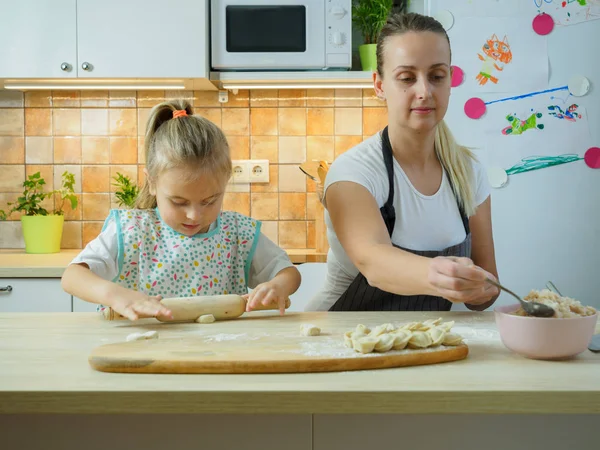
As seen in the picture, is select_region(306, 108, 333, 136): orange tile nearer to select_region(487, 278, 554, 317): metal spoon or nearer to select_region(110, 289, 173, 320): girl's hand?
select_region(110, 289, 173, 320): girl's hand

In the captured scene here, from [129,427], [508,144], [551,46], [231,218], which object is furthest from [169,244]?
[551,46]

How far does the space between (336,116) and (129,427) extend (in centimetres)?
218

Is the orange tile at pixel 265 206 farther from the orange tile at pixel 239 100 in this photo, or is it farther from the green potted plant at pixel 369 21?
the green potted plant at pixel 369 21

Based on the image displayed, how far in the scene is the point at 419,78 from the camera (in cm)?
135

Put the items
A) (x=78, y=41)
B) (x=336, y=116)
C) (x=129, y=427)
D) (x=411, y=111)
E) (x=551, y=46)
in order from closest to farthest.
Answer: (x=129, y=427), (x=411, y=111), (x=551, y=46), (x=78, y=41), (x=336, y=116)

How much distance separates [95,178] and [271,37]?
97 cm

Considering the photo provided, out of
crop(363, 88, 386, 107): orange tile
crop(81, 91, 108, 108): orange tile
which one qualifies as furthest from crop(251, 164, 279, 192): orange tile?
crop(81, 91, 108, 108): orange tile

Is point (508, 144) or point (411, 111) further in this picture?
point (508, 144)

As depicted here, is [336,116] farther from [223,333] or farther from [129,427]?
[129,427]

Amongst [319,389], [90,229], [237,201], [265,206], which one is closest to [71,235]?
[90,229]

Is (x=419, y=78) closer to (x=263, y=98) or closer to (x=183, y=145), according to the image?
(x=183, y=145)

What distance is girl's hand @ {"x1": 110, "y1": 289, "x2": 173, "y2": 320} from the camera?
111 centimetres

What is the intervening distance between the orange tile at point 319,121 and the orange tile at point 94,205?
913 mm

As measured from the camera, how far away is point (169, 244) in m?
1.56
